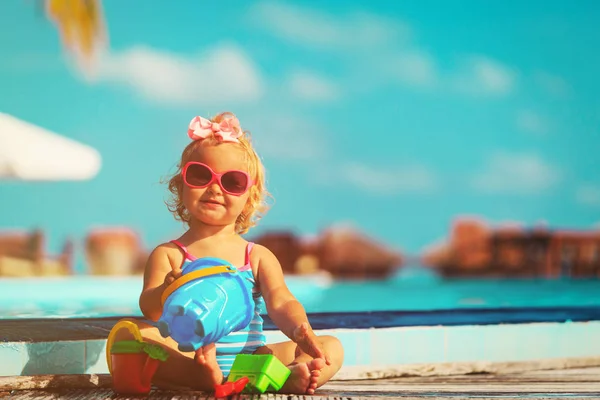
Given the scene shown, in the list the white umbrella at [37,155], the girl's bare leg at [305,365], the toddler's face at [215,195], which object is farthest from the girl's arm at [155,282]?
the white umbrella at [37,155]

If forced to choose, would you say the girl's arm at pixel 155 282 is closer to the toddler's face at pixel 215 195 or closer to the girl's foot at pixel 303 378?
the toddler's face at pixel 215 195

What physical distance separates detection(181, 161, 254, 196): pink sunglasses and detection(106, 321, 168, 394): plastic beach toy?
0.52 meters

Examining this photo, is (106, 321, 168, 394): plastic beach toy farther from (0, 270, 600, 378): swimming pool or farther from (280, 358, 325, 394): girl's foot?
(0, 270, 600, 378): swimming pool

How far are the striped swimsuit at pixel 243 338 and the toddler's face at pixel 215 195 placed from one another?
0.45 ft

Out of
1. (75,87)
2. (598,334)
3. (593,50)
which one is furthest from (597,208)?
(598,334)

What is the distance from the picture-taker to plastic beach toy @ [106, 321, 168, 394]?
2689 mm

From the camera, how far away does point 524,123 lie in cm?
2916

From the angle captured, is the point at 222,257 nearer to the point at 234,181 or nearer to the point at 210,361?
the point at 234,181

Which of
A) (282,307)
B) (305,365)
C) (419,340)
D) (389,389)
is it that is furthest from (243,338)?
(419,340)

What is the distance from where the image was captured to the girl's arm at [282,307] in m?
2.59

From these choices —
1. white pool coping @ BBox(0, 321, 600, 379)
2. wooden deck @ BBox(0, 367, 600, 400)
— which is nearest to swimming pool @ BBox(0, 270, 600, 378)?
white pool coping @ BBox(0, 321, 600, 379)

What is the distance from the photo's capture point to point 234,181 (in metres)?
2.80

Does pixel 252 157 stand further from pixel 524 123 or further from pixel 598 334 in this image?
pixel 524 123

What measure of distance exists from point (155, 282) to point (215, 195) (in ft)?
1.17
